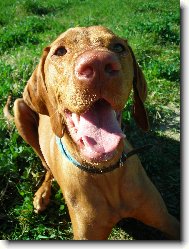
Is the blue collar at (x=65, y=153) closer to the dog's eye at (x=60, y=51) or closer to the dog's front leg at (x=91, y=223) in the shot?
the dog's front leg at (x=91, y=223)

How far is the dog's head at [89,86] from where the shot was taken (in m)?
2.21

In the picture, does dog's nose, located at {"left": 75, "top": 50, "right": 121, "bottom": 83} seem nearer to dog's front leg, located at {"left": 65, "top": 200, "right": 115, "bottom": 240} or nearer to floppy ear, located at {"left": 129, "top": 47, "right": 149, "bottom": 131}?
floppy ear, located at {"left": 129, "top": 47, "right": 149, "bottom": 131}

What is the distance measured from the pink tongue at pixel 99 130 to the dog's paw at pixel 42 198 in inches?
51.0

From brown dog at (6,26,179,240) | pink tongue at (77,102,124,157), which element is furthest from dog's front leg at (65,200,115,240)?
pink tongue at (77,102,124,157)

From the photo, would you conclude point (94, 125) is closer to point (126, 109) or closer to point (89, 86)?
point (89, 86)

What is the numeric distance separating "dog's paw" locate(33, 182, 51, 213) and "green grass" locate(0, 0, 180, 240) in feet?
0.16

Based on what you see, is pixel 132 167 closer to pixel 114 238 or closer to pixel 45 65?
pixel 114 238

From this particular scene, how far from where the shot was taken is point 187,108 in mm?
3051

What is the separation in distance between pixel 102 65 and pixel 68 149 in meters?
0.81

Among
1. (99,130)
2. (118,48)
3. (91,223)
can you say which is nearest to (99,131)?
(99,130)

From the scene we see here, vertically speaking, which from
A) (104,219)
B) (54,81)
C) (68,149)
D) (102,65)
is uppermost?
(102,65)

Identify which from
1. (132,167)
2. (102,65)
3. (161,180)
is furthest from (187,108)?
(102,65)

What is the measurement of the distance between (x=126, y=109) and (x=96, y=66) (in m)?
2.12

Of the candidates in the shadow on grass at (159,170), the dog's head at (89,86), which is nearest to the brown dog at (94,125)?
the dog's head at (89,86)
